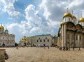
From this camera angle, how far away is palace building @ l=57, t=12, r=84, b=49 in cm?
5025

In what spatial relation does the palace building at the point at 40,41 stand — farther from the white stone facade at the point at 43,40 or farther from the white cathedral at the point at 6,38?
the white cathedral at the point at 6,38

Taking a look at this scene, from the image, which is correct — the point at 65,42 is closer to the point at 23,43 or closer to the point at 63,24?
the point at 63,24

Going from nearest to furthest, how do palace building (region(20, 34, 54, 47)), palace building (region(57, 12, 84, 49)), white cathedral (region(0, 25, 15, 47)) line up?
palace building (region(57, 12, 84, 49)) < white cathedral (region(0, 25, 15, 47)) < palace building (region(20, 34, 54, 47))

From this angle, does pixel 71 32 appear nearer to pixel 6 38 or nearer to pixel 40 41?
pixel 6 38

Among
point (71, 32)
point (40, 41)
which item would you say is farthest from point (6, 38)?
point (71, 32)

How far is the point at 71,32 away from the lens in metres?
52.1

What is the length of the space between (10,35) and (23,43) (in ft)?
60.9

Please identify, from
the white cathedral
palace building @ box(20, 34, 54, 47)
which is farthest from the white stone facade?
the white cathedral

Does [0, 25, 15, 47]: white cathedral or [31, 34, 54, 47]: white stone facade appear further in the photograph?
[31, 34, 54, 47]: white stone facade

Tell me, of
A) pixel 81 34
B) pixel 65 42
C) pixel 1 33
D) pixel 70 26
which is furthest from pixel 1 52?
pixel 1 33

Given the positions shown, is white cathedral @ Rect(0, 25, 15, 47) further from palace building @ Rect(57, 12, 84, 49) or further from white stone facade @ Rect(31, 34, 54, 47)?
palace building @ Rect(57, 12, 84, 49)

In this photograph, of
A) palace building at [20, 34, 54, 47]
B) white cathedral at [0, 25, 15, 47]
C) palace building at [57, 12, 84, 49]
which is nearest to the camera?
palace building at [57, 12, 84, 49]

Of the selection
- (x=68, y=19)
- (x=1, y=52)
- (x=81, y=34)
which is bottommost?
(x=1, y=52)

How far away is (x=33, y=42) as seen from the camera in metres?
102
